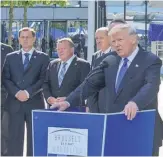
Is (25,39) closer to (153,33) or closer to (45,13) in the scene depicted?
(153,33)

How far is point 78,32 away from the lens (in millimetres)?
23422

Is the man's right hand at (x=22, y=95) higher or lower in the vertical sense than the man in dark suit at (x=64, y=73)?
lower

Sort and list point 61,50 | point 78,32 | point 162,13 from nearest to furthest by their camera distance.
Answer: point 61,50 → point 162,13 → point 78,32

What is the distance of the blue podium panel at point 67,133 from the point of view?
9.36ft

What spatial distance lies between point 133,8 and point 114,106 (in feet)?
47.7

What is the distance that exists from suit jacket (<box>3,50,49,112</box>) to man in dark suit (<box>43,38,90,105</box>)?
0.12 metres

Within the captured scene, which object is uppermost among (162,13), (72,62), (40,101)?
(162,13)

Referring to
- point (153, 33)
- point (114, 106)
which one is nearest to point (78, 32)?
point (153, 33)

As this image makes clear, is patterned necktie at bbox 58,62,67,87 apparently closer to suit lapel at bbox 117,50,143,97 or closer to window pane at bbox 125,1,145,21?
suit lapel at bbox 117,50,143,97

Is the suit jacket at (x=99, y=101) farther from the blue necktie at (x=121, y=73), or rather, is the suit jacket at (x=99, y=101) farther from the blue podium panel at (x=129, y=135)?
the blue podium panel at (x=129, y=135)

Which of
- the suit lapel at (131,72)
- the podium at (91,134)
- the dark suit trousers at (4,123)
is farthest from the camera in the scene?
the dark suit trousers at (4,123)

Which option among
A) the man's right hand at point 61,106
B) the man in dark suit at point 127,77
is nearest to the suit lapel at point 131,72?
the man in dark suit at point 127,77

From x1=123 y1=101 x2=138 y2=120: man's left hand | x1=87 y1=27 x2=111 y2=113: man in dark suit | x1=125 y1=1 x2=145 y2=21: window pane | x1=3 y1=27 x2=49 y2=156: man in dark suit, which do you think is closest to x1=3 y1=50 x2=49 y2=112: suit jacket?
x1=3 y1=27 x2=49 y2=156: man in dark suit

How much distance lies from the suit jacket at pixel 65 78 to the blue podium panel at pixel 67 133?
273 cm
